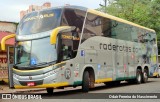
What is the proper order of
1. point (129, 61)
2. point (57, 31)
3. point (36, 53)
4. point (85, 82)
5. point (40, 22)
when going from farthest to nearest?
1. point (129, 61)
2. point (85, 82)
3. point (40, 22)
4. point (36, 53)
5. point (57, 31)

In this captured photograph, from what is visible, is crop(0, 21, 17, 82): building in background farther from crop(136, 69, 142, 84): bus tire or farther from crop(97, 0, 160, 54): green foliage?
crop(97, 0, 160, 54): green foliage

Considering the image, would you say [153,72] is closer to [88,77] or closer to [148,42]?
[148,42]

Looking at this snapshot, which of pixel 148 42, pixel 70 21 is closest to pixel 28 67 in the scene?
pixel 70 21

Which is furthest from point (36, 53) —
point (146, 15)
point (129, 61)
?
point (146, 15)

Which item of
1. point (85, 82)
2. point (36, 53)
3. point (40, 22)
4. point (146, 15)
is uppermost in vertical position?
point (146, 15)

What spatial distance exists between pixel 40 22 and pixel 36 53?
5.09 feet

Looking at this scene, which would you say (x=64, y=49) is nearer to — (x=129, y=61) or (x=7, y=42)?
(x=129, y=61)

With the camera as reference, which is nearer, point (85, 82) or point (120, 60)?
point (85, 82)

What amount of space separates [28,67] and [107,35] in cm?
578

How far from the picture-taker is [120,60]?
69.8 ft

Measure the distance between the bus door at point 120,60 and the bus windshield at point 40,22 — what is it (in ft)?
19.2

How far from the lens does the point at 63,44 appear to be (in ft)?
51.8

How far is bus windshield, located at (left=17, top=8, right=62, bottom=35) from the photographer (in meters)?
16.0

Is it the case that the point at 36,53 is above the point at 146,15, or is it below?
below
